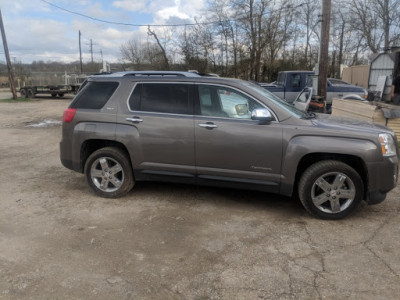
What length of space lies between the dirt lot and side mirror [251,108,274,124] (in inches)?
49.0

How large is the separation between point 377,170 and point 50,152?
7.16 meters

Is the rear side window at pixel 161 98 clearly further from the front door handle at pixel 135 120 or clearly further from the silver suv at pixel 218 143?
the front door handle at pixel 135 120

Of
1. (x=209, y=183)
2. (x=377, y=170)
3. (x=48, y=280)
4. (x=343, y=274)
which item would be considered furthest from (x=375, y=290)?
(x=48, y=280)

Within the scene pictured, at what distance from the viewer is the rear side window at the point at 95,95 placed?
4969 mm

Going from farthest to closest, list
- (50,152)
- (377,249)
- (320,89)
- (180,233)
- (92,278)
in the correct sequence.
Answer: (320,89)
(50,152)
(180,233)
(377,249)
(92,278)

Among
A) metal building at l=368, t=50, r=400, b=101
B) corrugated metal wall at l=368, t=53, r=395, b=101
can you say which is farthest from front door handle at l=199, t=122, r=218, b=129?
corrugated metal wall at l=368, t=53, r=395, b=101

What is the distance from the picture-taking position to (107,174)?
500 cm

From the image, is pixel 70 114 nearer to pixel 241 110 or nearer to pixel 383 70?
pixel 241 110

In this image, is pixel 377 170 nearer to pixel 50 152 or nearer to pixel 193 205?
pixel 193 205

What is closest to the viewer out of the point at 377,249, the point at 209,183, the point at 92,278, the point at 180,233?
the point at 92,278

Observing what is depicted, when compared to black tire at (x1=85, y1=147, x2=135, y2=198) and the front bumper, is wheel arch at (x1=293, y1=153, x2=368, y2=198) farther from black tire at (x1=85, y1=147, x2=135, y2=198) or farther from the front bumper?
black tire at (x1=85, y1=147, x2=135, y2=198)

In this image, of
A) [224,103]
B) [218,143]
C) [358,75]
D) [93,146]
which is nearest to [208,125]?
[218,143]

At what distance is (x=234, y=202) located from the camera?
16.0 feet

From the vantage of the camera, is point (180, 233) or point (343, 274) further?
point (180, 233)
